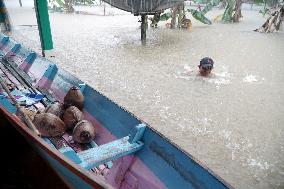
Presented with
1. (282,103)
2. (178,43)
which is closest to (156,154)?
(282,103)

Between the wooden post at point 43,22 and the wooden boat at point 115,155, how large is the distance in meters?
3.74

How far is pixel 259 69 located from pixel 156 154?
5.48 meters

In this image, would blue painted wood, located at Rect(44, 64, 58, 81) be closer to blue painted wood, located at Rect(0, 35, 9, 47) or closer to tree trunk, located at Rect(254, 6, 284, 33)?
blue painted wood, located at Rect(0, 35, 9, 47)

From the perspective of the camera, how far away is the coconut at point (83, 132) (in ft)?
11.1

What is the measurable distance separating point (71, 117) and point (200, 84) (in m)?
3.37

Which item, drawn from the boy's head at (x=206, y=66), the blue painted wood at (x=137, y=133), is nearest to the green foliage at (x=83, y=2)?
the boy's head at (x=206, y=66)

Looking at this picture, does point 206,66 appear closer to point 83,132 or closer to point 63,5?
point 83,132

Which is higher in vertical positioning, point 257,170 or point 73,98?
point 73,98

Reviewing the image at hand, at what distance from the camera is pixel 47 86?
4.72 m

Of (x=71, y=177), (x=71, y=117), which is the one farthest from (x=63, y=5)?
(x=71, y=177)

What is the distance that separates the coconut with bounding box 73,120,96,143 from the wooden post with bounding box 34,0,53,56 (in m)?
4.97

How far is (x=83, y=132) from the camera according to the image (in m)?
3.38

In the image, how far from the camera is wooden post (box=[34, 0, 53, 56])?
748cm

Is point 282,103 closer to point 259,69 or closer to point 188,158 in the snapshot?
point 259,69
